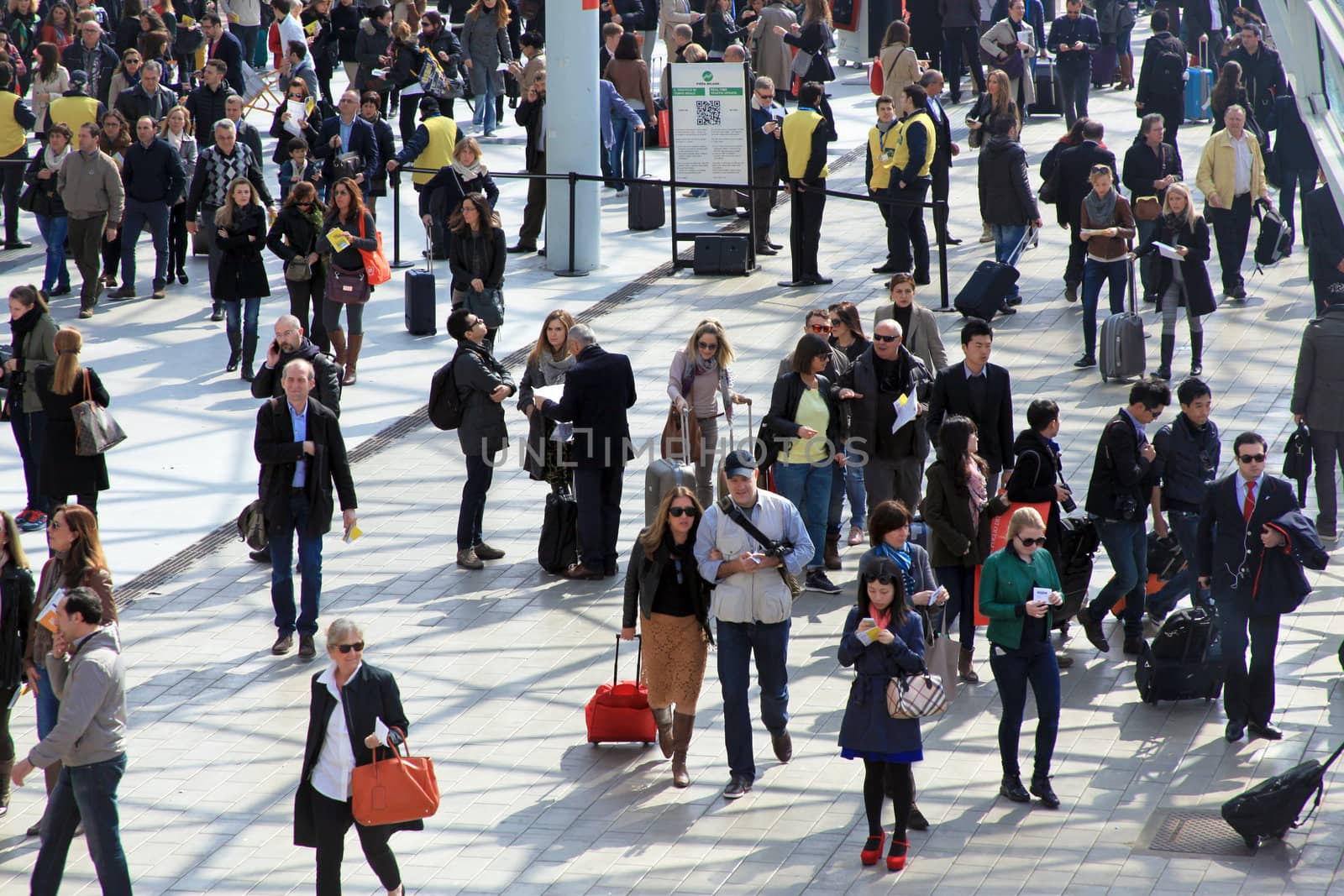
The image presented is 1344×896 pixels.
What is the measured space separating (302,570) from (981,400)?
407cm

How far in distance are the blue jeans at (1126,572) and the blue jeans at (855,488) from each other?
6.10 feet

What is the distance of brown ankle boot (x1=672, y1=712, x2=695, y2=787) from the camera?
8977mm

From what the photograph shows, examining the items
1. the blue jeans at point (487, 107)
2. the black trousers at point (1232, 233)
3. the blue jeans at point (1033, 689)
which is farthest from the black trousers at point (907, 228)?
the blue jeans at point (1033, 689)

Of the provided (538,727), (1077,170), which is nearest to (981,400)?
(538,727)

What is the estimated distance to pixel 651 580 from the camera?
8883 mm

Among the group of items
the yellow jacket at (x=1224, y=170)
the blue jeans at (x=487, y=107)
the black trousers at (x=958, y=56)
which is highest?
the black trousers at (x=958, y=56)

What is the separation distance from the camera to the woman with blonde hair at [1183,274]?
15.2 meters

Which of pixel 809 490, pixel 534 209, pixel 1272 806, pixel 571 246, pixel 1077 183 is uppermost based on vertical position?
pixel 1077 183

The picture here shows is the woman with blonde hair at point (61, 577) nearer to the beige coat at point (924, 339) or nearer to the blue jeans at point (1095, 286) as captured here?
the beige coat at point (924, 339)

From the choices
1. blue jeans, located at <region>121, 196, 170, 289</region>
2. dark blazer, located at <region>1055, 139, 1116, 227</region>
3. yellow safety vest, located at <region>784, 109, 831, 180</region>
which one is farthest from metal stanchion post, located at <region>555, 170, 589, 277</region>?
dark blazer, located at <region>1055, 139, 1116, 227</region>

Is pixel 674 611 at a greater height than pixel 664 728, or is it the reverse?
pixel 674 611

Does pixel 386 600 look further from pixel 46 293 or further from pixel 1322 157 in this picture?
pixel 46 293

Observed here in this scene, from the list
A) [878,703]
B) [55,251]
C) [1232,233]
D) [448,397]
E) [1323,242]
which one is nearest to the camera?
[878,703]

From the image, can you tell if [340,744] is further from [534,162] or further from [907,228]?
[534,162]
